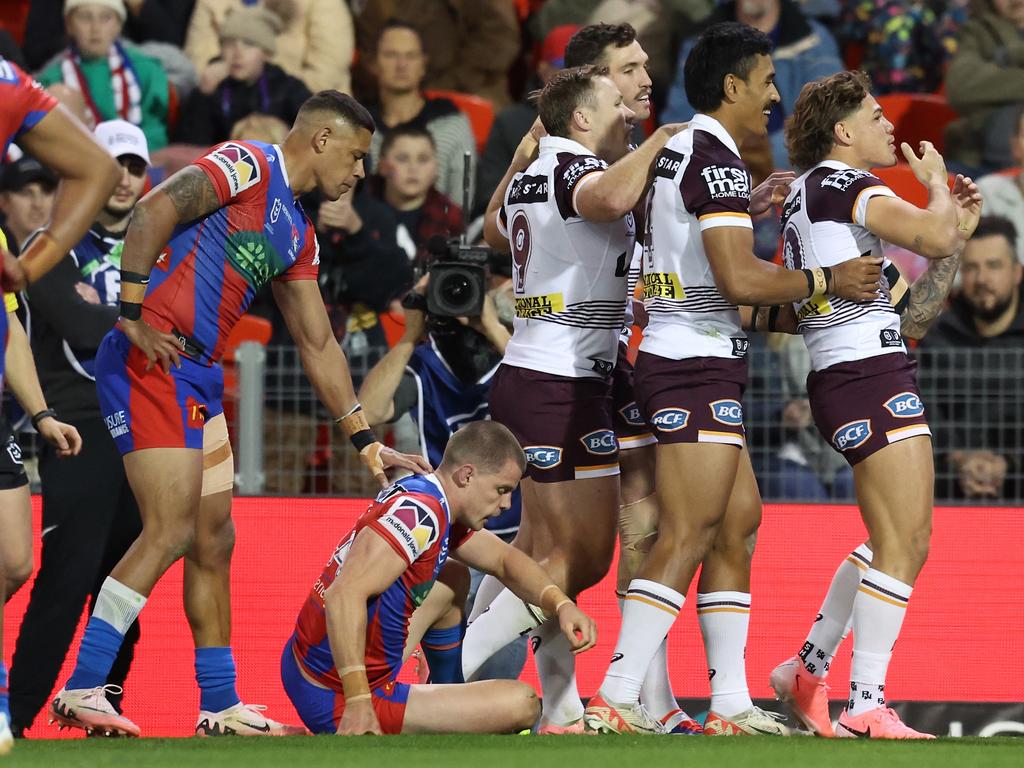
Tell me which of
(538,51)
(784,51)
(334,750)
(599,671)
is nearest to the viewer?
(334,750)

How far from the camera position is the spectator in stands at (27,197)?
8633 mm

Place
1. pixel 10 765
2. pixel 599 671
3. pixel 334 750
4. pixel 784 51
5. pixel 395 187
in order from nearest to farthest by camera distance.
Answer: pixel 10 765 < pixel 334 750 < pixel 599 671 < pixel 395 187 < pixel 784 51

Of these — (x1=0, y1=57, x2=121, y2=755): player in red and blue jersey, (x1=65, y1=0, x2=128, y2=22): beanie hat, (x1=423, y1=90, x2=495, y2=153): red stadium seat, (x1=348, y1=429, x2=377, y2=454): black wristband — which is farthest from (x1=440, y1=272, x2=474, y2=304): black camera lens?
(x1=65, y1=0, x2=128, y2=22): beanie hat

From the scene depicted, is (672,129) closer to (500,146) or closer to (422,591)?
(422,591)

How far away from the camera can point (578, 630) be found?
17.8 feet

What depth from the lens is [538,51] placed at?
12328 mm

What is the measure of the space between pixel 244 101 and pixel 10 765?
716cm

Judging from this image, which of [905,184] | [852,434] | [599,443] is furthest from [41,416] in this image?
[905,184]

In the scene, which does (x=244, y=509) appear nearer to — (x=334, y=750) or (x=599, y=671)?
(x=599, y=671)

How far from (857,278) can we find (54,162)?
8.71 ft

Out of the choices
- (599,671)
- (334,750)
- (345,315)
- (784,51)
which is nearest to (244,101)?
(345,315)

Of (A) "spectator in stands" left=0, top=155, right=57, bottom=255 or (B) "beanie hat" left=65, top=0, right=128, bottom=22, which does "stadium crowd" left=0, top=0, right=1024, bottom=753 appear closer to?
(A) "spectator in stands" left=0, top=155, right=57, bottom=255

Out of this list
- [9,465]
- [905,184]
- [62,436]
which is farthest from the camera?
[905,184]

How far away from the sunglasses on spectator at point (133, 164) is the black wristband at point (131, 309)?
1.83 metres
